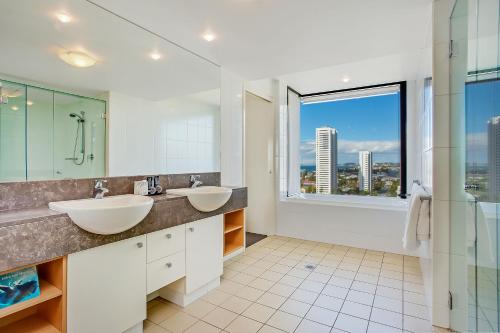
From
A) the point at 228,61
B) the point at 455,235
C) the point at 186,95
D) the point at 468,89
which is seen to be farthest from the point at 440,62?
the point at 186,95

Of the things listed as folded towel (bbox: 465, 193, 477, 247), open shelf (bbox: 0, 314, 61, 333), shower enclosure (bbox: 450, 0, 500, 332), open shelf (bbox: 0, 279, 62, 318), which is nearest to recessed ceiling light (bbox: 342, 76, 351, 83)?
shower enclosure (bbox: 450, 0, 500, 332)

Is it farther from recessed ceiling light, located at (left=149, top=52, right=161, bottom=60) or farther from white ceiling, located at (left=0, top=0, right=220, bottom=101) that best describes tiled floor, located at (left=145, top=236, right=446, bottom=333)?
recessed ceiling light, located at (left=149, top=52, right=161, bottom=60)

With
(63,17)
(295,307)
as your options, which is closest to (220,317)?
(295,307)

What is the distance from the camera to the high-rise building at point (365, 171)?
380 cm

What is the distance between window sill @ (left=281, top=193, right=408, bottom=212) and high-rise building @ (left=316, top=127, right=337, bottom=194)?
178 millimetres

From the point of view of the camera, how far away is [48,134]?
4.91 feet

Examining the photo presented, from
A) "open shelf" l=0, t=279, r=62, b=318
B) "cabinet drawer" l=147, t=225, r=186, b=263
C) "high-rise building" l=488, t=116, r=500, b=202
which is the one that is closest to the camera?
"high-rise building" l=488, t=116, r=500, b=202

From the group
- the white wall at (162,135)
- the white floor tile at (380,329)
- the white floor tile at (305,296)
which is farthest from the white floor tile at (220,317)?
the white wall at (162,135)

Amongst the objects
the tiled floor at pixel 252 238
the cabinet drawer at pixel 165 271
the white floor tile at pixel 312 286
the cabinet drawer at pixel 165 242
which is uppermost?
the cabinet drawer at pixel 165 242

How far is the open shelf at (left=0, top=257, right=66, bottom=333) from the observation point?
122 centimetres

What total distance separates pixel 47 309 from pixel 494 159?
89.5 inches

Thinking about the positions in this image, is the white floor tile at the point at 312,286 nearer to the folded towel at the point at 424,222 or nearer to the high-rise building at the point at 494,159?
the folded towel at the point at 424,222

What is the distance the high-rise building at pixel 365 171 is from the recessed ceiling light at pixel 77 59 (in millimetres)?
3609

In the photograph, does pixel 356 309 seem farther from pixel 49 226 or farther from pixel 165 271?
pixel 49 226
